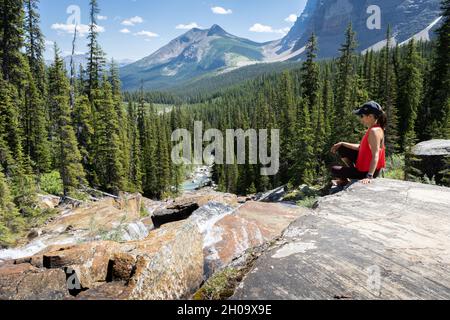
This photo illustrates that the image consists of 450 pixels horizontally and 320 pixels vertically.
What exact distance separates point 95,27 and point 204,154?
85441mm

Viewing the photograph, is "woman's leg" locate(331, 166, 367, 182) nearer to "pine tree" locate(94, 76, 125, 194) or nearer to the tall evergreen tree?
the tall evergreen tree

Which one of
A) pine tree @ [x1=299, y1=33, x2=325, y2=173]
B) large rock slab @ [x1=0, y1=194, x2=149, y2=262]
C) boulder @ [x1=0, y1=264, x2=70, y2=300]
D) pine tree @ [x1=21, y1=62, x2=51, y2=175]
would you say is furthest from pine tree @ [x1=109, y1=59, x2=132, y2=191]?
boulder @ [x1=0, y1=264, x2=70, y2=300]

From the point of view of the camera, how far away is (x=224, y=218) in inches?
286

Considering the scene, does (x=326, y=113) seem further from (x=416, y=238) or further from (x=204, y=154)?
(x=204, y=154)

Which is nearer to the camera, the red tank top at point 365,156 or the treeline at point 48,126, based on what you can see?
the red tank top at point 365,156

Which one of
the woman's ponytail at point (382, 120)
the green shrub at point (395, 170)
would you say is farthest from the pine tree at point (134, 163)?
the woman's ponytail at point (382, 120)

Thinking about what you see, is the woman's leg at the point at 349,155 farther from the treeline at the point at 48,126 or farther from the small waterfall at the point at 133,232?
the treeline at the point at 48,126

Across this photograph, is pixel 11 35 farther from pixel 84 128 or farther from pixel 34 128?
pixel 84 128

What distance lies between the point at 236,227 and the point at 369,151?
335cm

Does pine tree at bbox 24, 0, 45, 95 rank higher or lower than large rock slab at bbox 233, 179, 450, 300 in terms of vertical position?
higher

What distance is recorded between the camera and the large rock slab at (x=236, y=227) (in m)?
5.99

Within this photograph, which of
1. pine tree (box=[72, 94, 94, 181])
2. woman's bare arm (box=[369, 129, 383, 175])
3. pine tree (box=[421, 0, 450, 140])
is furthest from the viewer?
pine tree (box=[72, 94, 94, 181])

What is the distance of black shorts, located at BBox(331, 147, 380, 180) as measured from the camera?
7.21 meters
